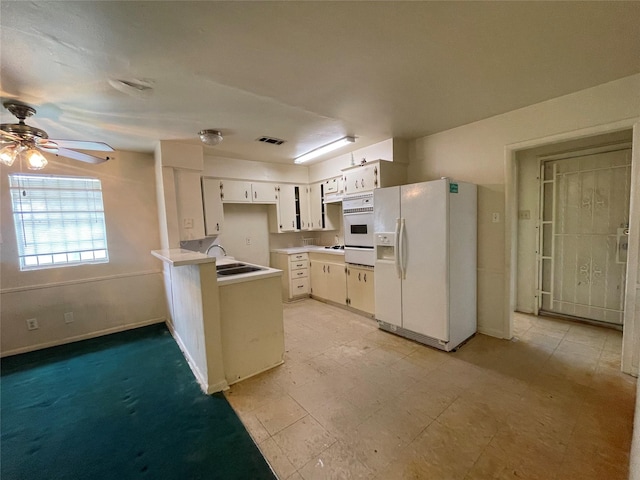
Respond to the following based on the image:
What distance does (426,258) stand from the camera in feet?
9.32

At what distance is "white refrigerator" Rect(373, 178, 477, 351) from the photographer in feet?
8.96

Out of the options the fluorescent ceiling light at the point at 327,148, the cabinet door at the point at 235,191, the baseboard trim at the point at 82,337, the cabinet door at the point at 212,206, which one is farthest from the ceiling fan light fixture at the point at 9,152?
the fluorescent ceiling light at the point at 327,148

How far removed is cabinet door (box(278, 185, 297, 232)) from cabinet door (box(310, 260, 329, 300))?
2.75 feet

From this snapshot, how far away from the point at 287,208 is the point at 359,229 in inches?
68.6

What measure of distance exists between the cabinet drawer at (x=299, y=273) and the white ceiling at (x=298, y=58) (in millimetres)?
2634

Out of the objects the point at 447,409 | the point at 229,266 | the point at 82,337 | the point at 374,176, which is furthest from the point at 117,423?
the point at 374,176

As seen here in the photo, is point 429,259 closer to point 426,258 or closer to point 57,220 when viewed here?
point 426,258

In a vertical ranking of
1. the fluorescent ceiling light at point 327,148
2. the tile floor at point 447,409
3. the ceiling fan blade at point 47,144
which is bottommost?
the tile floor at point 447,409

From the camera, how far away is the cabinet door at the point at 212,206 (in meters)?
4.05

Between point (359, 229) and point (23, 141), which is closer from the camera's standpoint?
point (23, 141)

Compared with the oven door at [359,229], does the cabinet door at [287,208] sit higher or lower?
higher

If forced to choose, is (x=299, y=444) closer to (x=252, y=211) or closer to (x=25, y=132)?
(x=25, y=132)

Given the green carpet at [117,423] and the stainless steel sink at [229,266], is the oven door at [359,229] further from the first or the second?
the green carpet at [117,423]

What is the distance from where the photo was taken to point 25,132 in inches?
82.0
